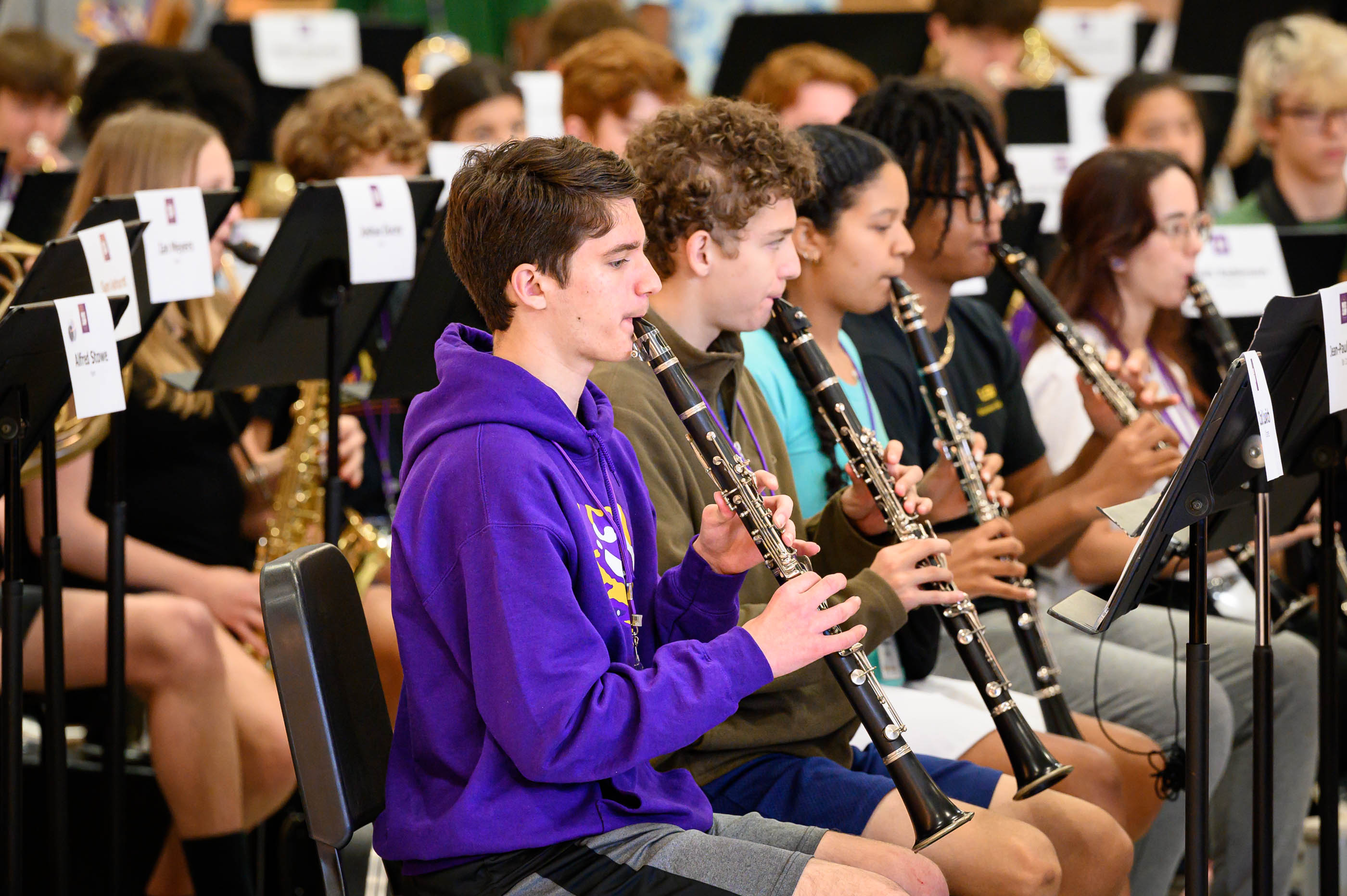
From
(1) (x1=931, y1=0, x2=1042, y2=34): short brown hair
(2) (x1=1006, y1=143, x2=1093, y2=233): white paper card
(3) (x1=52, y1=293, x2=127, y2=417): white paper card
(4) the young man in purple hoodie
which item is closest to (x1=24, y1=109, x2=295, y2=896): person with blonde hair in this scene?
(3) (x1=52, y1=293, x2=127, y2=417): white paper card

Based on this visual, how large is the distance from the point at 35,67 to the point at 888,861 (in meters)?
4.01

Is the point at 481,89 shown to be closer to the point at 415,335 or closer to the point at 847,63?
Result: the point at 847,63

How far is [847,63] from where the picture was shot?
158 inches

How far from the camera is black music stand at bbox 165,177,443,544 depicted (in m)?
2.34

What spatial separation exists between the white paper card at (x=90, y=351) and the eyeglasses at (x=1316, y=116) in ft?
11.9

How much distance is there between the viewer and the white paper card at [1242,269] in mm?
3273

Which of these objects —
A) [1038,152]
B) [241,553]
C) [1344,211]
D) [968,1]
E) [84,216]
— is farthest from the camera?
[968,1]

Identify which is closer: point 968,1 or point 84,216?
point 84,216

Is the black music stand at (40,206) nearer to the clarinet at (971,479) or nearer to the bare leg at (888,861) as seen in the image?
the clarinet at (971,479)

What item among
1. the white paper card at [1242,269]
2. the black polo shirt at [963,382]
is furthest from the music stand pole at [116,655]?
the white paper card at [1242,269]

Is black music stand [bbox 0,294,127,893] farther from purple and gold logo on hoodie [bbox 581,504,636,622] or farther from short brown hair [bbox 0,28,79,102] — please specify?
short brown hair [bbox 0,28,79,102]

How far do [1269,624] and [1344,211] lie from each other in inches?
118

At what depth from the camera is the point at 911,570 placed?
1.87m

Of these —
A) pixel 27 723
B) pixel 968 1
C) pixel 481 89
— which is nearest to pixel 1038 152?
pixel 968 1
